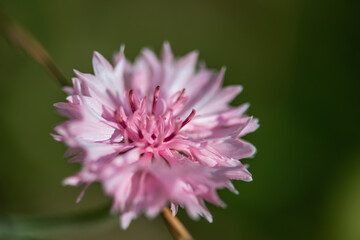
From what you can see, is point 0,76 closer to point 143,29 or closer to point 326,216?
point 143,29

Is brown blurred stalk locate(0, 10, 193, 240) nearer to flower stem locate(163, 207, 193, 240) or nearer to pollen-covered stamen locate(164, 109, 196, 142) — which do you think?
pollen-covered stamen locate(164, 109, 196, 142)

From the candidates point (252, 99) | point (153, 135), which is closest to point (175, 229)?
point (153, 135)

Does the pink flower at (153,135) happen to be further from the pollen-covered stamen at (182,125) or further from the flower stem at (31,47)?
the flower stem at (31,47)

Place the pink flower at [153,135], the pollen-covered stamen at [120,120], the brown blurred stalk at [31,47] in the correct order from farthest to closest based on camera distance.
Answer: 1. the brown blurred stalk at [31,47]
2. the pollen-covered stamen at [120,120]
3. the pink flower at [153,135]

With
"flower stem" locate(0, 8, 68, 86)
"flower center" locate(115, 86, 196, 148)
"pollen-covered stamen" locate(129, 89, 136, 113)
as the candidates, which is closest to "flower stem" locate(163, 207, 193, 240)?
"flower center" locate(115, 86, 196, 148)

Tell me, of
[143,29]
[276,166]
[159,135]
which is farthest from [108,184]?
[143,29]

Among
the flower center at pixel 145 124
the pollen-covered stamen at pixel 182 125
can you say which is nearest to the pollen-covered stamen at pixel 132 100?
the flower center at pixel 145 124
